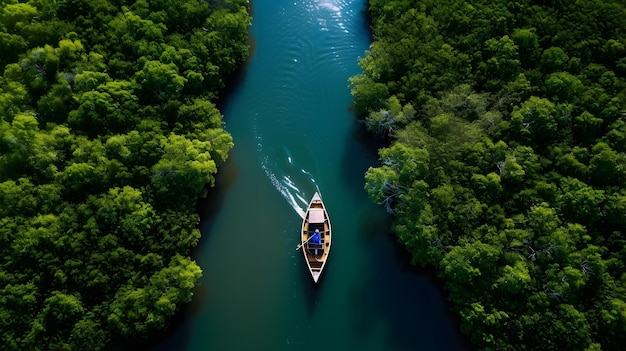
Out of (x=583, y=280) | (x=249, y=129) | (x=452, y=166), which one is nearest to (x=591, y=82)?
(x=452, y=166)

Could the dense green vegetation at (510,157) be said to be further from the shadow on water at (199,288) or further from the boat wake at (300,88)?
the shadow on water at (199,288)

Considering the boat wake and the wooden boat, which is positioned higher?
the boat wake

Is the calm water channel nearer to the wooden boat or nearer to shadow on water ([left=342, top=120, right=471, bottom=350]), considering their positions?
shadow on water ([left=342, top=120, right=471, bottom=350])

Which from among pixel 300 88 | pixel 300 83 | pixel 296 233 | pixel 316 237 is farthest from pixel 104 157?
pixel 300 83

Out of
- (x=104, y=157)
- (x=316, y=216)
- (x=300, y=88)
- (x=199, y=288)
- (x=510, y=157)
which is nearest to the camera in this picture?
(x=104, y=157)

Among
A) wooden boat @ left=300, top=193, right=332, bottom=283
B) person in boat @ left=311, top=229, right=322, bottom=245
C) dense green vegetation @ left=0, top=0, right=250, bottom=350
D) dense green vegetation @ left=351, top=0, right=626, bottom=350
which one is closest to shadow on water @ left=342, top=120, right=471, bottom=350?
dense green vegetation @ left=351, top=0, right=626, bottom=350

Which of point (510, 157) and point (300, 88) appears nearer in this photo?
point (510, 157)

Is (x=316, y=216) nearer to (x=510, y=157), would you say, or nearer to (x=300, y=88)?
(x=300, y=88)
